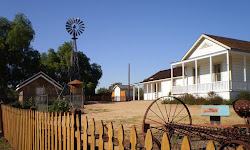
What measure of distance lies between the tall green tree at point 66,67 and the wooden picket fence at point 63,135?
40.7 metres

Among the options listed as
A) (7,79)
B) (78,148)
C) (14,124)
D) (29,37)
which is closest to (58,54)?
(29,37)

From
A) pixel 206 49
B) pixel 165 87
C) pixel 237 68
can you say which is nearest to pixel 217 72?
pixel 237 68

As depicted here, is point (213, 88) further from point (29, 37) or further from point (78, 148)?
point (29, 37)

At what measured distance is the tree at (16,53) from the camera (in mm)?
35781

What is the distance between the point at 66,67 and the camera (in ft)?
157

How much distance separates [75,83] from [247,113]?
23846mm

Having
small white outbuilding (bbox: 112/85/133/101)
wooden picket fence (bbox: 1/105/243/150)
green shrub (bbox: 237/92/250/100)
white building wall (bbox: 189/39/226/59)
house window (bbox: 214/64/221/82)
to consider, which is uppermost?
white building wall (bbox: 189/39/226/59)

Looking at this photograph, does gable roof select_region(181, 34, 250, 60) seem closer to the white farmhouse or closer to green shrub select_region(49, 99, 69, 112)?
the white farmhouse

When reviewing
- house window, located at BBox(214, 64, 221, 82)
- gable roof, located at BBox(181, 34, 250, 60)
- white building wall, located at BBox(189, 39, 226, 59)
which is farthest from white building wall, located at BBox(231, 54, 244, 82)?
white building wall, located at BBox(189, 39, 226, 59)

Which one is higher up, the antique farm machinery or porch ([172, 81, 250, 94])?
porch ([172, 81, 250, 94])

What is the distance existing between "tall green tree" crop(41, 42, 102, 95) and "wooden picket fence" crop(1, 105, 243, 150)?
40746 millimetres

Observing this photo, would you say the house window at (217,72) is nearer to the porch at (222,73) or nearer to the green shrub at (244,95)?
the porch at (222,73)

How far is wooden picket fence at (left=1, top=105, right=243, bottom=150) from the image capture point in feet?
6.68

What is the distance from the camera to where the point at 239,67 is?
73.8 feet
